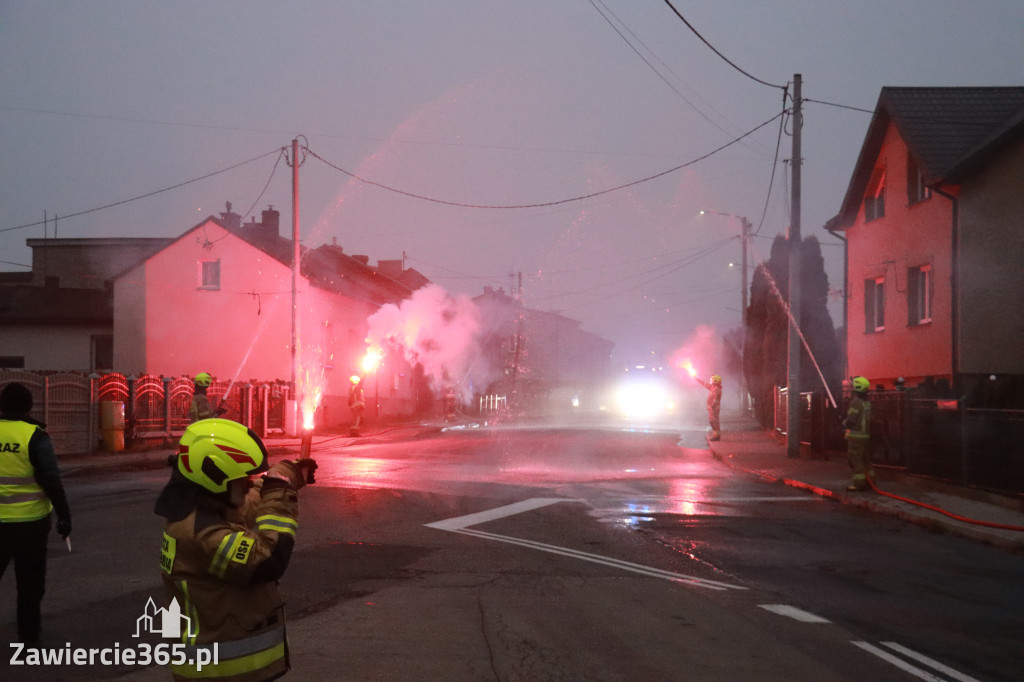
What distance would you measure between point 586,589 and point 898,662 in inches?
104

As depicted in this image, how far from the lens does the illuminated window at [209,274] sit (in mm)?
36625

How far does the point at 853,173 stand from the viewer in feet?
84.5

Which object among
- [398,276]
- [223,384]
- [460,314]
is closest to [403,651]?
[223,384]

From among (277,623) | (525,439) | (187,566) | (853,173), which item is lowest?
(525,439)

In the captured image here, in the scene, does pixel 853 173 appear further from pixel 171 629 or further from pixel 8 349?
pixel 8 349

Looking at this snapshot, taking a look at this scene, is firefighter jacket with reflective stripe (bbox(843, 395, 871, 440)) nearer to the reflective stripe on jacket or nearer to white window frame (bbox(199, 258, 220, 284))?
the reflective stripe on jacket

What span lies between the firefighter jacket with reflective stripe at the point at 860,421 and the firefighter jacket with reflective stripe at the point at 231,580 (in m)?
12.8

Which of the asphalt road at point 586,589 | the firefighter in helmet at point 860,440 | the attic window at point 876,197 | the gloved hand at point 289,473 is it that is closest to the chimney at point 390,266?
the attic window at point 876,197

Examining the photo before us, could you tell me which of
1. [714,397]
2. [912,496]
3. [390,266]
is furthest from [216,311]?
[390,266]

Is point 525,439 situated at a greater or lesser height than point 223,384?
lesser

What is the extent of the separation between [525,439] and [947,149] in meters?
14.4

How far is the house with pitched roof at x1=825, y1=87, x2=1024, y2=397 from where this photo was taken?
19.5 metres

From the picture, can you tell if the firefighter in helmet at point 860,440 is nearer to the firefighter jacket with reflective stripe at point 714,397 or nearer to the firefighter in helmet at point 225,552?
the firefighter jacket with reflective stripe at point 714,397

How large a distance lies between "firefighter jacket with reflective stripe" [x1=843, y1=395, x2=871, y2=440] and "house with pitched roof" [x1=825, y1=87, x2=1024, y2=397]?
16.1 ft
